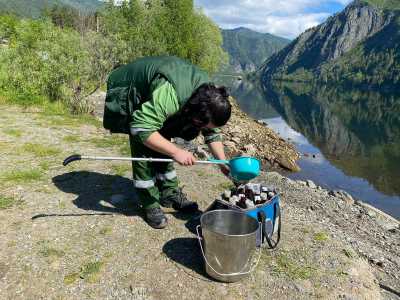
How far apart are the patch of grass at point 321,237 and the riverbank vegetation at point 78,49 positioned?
440 inches

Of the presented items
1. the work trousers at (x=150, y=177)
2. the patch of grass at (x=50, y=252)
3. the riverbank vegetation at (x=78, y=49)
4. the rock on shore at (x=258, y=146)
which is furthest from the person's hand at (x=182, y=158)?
the rock on shore at (x=258, y=146)

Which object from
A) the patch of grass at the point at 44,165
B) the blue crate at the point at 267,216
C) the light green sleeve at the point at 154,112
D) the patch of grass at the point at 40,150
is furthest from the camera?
the patch of grass at the point at 40,150

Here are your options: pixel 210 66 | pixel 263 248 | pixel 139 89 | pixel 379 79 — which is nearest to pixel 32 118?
pixel 139 89

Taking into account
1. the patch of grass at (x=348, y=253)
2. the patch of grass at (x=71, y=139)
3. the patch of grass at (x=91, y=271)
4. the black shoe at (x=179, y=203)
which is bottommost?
the patch of grass at (x=71, y=139)

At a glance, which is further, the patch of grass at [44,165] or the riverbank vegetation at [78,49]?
the riverbank vegetation at [78,49]

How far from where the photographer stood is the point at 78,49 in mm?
16109

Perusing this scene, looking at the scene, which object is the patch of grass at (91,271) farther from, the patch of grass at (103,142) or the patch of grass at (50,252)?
the patch of grass at (103,142)

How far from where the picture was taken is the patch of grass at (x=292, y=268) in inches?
199

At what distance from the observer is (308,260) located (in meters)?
5.46

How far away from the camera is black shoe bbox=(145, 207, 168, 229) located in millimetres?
5793

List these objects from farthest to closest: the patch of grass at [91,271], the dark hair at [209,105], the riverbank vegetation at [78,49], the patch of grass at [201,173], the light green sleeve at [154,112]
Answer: the riverbank vegetation at [78,49]
the patch of grass at [201,173]
the patch of grass at [91,271]
the light green sleeve at [154,112]
the dark hair at [209,105]

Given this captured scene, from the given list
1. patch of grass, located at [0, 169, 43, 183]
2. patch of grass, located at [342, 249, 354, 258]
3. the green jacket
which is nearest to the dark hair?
the green jacket

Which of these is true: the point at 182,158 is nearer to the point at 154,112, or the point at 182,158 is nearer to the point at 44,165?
the point at 154,112

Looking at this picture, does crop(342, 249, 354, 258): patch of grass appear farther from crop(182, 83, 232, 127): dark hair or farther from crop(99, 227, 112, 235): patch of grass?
crop(99, 227, 112, 235): patch of grass
